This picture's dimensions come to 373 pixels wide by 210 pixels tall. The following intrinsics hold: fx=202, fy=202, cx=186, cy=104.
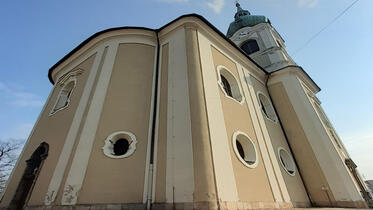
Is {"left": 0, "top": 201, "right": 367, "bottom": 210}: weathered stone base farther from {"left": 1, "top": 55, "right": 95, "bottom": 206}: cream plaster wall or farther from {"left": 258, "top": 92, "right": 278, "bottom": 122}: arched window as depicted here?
{"left": 258, "top": 92, "right": 278, "bottom": 122}: arched window

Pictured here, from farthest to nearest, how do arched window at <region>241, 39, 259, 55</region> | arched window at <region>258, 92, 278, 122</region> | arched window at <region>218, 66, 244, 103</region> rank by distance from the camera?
arched window at <region>241, 39, 259, 55</region>
arched window at <region>258, 92, 278, 122</region>
arched window at <region>218, 66, 244, 103</region>

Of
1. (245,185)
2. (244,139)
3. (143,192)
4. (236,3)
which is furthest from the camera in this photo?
(236,3)

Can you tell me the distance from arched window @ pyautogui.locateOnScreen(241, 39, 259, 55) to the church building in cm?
488

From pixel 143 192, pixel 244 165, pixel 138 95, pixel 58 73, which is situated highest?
pixel 58 73

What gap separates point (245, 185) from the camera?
5.75 metres

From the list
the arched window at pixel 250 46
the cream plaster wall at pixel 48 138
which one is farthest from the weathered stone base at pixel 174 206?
the arched window at pixel 250 46

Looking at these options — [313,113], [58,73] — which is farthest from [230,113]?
[58,73]

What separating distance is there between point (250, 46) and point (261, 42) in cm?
96

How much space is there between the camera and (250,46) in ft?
53.3

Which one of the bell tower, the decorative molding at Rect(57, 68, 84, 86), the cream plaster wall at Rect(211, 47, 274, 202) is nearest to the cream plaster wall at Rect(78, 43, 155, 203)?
the decorative molding at Rect(57, 68, 84, 86)

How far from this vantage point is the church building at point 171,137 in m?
5.19

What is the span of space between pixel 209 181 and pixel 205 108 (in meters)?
2.18

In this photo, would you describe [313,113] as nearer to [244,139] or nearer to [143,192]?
[244,139]

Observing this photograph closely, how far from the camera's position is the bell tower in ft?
45.6
